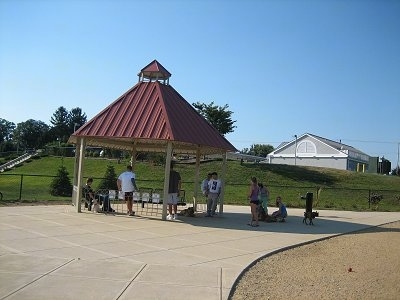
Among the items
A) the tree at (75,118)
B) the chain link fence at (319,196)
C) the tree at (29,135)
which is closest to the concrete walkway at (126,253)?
the chain link fence at (319,196)

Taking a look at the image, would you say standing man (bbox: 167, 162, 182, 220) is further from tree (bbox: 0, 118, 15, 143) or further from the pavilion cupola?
tree (bbox: 0, 118, 15, 143)

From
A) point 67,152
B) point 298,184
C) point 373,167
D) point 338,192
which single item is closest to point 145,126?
point 338,192

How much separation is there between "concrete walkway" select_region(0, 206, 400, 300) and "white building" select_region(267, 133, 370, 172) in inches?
2215

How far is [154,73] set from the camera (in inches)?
725

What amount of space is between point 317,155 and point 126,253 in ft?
218

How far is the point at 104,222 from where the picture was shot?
1387cm

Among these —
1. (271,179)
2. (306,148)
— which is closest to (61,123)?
(306,148)

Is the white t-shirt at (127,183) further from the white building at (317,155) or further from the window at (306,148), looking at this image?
the window at (306,148)

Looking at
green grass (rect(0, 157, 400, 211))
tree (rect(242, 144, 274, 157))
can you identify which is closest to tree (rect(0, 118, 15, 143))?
tree (rect(242, 144, 274, 157))

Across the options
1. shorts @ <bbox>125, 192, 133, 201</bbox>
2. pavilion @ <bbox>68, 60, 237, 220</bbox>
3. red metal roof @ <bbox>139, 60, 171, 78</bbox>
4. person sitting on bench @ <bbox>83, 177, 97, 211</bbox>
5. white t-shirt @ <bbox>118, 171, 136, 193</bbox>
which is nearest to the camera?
pavilion @ <bbox>68, 60, 237, 220</bbox>

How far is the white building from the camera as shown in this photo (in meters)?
69.3

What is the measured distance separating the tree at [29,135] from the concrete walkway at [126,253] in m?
114

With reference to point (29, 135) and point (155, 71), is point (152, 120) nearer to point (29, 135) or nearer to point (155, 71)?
point (155, 71)

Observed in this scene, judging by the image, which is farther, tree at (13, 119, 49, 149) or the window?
tree at (13, 119, 49, 149)
